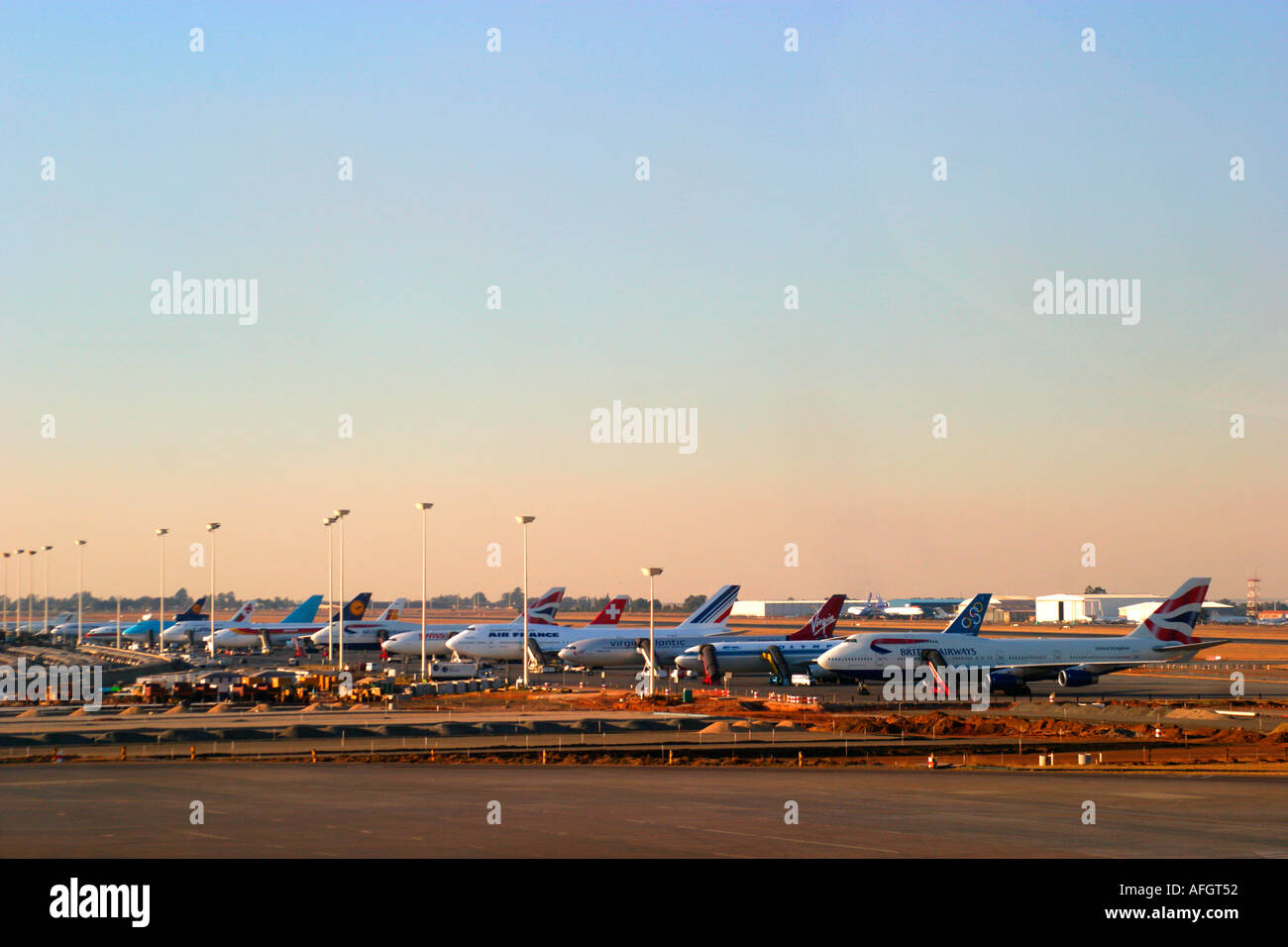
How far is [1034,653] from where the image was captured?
89.2m

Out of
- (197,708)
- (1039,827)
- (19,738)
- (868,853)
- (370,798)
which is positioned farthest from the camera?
(197,708)

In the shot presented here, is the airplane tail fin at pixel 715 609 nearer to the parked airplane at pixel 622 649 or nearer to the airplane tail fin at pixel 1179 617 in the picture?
the parked airplane at pixel 622 649

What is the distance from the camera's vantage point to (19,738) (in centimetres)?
5469

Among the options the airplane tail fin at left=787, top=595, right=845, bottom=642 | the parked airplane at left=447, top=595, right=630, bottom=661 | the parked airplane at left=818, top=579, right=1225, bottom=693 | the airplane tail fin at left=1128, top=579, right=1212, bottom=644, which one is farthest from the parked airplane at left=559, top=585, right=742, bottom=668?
the airplane tail fin at left=1128, top=579, right=1212, bottom=644

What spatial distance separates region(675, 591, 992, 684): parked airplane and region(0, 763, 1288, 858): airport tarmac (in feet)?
177

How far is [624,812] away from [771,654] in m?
67.0

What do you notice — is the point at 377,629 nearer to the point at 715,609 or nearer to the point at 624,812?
the point at 715,609

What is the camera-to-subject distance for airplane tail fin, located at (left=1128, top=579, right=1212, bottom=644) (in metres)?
91.4

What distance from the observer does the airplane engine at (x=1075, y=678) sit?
86.4m

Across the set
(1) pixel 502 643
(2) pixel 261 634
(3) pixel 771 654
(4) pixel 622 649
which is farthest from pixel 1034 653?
(2) pixel 261 634
